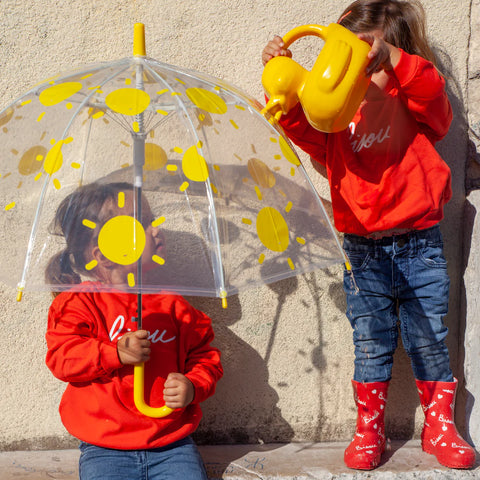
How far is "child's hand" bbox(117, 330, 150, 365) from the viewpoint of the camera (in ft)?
6.04

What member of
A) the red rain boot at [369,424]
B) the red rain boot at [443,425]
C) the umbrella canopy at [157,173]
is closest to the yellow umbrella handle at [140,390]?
the umbrella canopy at [157,173]

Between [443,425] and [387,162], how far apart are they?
1066mm

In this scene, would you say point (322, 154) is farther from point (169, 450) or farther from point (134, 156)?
point (169, 450)

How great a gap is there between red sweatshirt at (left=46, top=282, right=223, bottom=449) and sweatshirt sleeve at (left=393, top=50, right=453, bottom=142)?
1.14 m

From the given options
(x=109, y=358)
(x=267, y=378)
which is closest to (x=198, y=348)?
(x=109, y=358)

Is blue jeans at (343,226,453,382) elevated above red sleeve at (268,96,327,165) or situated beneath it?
situated beneath

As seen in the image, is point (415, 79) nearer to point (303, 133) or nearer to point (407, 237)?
point (303, 133)

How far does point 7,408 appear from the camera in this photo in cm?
248

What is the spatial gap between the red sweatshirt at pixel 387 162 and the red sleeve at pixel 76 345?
1.02 m

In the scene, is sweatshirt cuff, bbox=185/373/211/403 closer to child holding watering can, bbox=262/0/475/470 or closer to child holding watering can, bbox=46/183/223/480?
child holding watering can, bbox=46/183/223/480

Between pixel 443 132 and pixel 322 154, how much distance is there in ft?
1.56

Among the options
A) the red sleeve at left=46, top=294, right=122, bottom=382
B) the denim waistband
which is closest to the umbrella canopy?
the red sleeve at left=46, top=294, right=122, bottom=382

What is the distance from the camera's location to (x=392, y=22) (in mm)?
2238

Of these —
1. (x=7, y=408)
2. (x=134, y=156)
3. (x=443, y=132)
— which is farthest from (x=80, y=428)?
(x=443, y=132)
